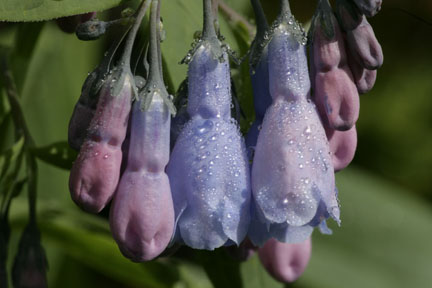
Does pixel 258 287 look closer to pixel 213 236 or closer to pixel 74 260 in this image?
pixel 213 236

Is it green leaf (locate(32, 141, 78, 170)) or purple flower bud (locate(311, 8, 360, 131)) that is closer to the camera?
purple flower bud (locate(311, 8, 360, 131))

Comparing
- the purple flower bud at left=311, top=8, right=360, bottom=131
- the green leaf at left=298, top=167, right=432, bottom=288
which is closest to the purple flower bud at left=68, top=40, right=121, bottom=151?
the purple flower bud at left=311, top=8, right=360, bottom=131

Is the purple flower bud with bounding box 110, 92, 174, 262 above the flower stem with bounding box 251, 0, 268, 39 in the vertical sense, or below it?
below

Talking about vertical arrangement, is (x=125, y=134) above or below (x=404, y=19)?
above

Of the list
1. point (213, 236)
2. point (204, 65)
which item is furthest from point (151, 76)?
point (213, 236)

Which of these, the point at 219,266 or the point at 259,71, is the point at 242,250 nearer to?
the point at 219,266

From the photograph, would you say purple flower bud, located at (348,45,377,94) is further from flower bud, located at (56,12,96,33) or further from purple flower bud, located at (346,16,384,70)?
flower bud, located at (56,12,96,33)

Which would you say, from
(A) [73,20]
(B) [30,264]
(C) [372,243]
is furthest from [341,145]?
(C) [372,243]

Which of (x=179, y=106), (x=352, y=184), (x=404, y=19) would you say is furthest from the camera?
(x=404, y=19)
